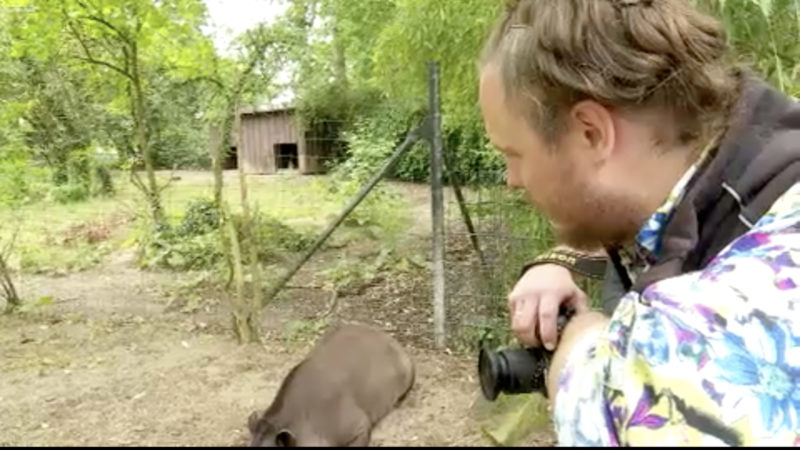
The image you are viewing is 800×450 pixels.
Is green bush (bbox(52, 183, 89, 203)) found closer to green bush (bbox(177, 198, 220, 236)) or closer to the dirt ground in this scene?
green bush (bbox(177, 198, 220, 236))

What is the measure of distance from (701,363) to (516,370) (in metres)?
0.30

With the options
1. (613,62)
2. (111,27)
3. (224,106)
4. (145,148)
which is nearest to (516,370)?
(613,62)

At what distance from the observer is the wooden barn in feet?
21.8

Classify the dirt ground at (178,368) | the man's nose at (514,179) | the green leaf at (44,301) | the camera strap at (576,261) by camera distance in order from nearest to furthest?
the man's nose at (514,179), the camera strap at (576,261), the dirt ground at (178,368), the green leaf at (44,301)

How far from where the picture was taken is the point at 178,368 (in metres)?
3.93

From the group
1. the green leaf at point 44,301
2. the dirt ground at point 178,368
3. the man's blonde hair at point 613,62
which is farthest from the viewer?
the green leaf at point 44,301

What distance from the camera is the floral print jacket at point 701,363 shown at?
0.46m

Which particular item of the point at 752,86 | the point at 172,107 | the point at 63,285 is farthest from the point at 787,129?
the point at 172,107

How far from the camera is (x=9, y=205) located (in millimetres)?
→ 5297

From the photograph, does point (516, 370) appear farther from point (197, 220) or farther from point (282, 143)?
point (282, 143)

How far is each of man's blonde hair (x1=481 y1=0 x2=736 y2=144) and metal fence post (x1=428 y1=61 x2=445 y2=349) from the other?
2.92m

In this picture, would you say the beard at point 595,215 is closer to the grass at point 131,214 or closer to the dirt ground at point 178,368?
the dirt ground at point 178,368

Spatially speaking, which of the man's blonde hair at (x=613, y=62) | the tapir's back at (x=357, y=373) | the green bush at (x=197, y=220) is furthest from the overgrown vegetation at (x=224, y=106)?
the man's blonde hair at (x=613, y=62)

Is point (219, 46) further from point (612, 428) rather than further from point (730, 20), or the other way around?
point (612, 428)
